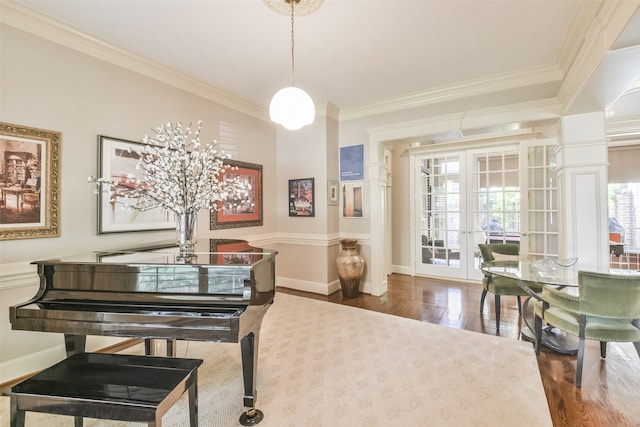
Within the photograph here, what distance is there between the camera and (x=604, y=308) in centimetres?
209

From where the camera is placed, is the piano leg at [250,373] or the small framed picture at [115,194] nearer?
the piano leg at [250,373]

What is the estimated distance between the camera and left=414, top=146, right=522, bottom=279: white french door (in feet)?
16.5

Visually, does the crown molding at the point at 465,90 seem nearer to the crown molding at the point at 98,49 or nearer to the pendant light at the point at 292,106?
the crown molding at the point at 98,49

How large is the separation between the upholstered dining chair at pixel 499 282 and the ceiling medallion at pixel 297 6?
3.40 meters

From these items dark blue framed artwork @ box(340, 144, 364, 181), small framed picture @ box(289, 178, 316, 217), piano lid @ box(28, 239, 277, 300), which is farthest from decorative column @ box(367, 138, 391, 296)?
piano lid @ box(28, 239, 277, 300)

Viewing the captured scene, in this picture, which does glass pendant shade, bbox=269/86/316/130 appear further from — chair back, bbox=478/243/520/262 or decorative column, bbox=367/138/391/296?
chair back, bbox=478/243/520/262

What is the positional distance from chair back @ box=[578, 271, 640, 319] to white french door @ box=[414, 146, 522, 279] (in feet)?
10.4

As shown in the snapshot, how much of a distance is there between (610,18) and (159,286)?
11.3 feet

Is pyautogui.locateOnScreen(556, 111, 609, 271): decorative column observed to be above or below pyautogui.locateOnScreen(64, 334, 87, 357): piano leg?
above

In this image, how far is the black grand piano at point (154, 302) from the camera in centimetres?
155

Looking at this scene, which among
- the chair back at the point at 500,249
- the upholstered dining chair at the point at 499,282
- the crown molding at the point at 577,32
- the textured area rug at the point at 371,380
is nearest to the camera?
the textured area rug at the point at 371,380

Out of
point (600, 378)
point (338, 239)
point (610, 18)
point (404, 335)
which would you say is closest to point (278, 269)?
point (338, 239)

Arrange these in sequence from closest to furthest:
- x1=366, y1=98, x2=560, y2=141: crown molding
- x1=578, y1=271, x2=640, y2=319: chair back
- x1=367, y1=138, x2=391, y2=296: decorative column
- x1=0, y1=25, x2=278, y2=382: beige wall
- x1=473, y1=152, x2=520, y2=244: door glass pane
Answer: x1=578, y1=271, x2=640, y2=319: chair back
x1=0, y1=25, x2=278, y2=382: beige wall
x1=366, y1=98, x2=560, y2=141: crown molding
x1=367, y1=138, x2=391, y2=296: decorative column
x1=473, y1=152, x2=520, y2=244: door glass pane

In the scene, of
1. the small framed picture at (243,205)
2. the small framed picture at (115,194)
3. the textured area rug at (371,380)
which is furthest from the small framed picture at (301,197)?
the small framed picture at (115,194)
